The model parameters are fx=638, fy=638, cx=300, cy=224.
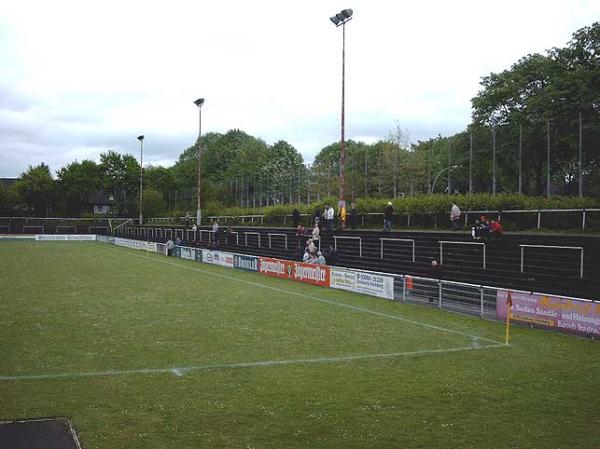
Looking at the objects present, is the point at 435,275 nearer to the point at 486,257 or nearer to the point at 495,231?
the point at 486,257

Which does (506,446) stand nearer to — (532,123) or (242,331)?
(242,331)

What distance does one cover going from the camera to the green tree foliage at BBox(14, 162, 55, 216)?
382 feet

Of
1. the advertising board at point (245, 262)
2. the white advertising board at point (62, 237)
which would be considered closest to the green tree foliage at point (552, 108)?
the advertising board at point (245, 262)

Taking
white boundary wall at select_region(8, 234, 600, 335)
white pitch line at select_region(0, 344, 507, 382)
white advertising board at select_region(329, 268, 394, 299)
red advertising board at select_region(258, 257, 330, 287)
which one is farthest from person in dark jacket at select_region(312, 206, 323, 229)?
white pitch line at select_region(0, 344, 507, 382)

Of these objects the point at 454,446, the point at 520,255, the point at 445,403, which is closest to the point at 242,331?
the point at 445,403

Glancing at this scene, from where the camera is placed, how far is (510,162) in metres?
39.5

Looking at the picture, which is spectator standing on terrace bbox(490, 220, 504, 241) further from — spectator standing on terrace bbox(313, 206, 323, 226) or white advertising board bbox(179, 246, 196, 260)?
white advertising board bbox(179, 246, 196, 260)

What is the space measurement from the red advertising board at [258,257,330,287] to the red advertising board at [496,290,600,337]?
11.0 meters

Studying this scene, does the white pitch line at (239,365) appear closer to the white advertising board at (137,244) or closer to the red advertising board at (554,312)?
the red advertising board at (554,312)

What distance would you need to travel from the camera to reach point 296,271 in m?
32.0

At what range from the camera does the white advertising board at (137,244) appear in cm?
5887

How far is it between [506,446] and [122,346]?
9452mm

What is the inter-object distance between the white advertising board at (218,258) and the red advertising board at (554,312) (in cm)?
2444

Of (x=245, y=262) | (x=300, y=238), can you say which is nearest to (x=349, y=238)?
(x=300, y=238)
